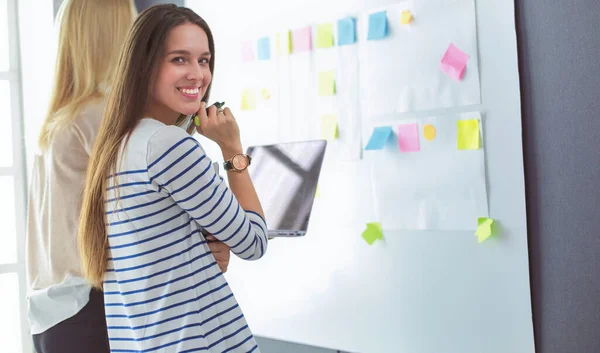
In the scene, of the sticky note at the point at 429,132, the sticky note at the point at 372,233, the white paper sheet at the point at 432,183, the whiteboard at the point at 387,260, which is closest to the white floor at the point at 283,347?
the whiteboard at the point at 387,260

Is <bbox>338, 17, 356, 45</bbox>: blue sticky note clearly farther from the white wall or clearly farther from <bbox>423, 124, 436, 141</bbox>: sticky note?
the white wall

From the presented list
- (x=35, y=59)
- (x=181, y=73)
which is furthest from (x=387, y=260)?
(x=35, y=59)

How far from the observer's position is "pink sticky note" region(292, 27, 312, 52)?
2277 mm

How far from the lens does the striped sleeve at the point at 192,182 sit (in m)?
1.05

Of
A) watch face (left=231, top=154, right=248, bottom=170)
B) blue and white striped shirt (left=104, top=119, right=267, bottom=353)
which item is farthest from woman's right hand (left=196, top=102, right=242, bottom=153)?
blue and white striped shirt (left=104, top=119, right=267, bottom=353)

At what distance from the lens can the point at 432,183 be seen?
1904 millimetres

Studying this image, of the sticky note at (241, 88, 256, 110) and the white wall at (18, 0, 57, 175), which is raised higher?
the white wall at (18, 0, 57, 175)

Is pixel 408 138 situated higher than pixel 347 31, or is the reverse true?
pixel 347 31

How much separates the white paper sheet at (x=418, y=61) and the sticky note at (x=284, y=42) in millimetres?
325

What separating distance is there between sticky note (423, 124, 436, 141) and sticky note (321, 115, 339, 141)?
35 centimetres

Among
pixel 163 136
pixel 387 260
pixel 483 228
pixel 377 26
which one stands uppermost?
pixel 377 26

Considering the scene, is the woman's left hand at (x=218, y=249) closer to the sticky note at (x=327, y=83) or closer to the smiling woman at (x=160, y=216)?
the smiling woman at (x=160, y=216)

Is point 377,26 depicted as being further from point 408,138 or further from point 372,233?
point 372,233

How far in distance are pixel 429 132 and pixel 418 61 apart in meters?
0.21
